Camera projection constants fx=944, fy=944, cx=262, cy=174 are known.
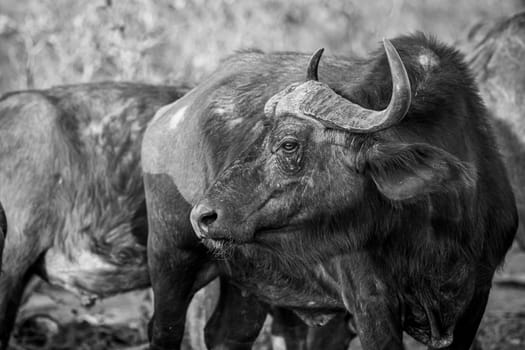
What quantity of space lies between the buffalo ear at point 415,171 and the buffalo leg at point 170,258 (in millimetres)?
1508

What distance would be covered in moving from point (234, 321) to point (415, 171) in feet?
7.66

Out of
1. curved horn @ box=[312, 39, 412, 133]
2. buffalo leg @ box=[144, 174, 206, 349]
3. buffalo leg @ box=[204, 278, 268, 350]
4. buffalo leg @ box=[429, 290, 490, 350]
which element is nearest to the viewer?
curved horn @ box=[312, 39, 412, 133]

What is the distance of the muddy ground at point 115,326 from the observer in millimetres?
7879

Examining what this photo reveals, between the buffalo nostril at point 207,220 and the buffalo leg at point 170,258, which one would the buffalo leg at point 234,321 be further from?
the buffalo nostril at point 207,220

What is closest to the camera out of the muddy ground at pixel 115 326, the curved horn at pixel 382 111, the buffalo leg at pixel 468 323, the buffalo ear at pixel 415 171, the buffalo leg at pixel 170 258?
the curved horn at pixel 382 111

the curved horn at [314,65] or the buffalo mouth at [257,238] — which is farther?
the curved horn at [314,65]

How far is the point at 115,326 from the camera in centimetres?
870

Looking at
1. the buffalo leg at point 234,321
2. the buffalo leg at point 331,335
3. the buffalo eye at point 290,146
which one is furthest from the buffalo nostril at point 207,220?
the buffalo leg at point 331,335

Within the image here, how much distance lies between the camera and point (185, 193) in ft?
19.7

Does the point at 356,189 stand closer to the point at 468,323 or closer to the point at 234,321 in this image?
the point at 468,323

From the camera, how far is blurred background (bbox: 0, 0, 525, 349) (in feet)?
27.6

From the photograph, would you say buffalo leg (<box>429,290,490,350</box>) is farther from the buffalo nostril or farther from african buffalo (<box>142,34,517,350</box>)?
the buffalo nostril

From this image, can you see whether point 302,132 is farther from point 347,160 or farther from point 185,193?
point 185,193

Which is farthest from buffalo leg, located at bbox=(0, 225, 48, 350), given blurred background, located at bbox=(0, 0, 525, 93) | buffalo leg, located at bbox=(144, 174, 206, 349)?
blurred background, located at bbox=(0, 0, 525, 93)
